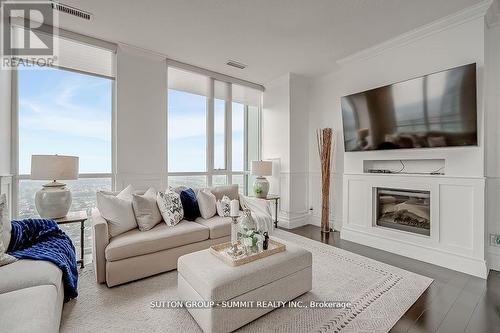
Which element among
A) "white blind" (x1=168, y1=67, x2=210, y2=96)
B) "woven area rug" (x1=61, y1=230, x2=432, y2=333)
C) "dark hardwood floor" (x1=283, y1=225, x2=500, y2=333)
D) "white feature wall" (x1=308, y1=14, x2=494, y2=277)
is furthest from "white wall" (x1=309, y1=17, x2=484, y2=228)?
"white blind" (x1=168, y1=67, x2=210, y2=96)

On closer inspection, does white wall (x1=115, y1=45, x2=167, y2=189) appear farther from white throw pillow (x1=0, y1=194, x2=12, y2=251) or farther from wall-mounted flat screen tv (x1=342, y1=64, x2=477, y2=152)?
wall-mounted flat screen tv (x1=342, y1=64, x2=477, y2=152)

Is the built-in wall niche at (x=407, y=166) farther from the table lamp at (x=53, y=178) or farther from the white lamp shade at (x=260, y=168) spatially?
the table lamp at (x=53, y=178)

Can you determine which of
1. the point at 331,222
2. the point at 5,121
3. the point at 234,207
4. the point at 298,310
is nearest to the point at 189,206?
the point at 234,207

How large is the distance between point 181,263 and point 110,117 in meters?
2.60

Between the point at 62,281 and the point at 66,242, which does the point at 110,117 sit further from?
the point at 62,281

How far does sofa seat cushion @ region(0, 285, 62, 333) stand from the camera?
110cm

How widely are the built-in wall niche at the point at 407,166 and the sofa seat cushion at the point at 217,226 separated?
2255 millimetres

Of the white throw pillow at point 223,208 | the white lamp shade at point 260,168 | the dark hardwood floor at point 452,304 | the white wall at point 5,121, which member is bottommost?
the dark hardwood floor at point 452,304

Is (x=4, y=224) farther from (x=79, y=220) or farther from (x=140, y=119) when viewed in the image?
(x=140, y=119)

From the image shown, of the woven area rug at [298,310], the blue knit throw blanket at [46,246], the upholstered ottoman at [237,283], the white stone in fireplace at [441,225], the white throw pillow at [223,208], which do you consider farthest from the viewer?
the white throw pillow at [223,208]

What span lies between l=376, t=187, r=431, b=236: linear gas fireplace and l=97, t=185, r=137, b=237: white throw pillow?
3336 millimetres

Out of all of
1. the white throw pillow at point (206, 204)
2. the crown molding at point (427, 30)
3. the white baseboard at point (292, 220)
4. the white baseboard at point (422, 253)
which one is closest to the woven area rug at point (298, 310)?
the white baseboard at point (422, 253)

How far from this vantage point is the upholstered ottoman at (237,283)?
5.27 feet

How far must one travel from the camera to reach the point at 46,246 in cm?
202
